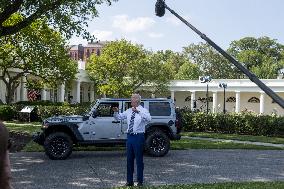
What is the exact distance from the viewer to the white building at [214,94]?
65.0m

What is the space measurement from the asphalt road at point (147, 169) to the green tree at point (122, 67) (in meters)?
40.5

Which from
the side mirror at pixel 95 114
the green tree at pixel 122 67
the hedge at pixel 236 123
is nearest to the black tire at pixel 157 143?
the side mirror at pixel 95 114

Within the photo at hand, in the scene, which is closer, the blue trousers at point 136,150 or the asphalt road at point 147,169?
the blue trousers at point 136,150

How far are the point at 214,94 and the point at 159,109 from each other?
183ft

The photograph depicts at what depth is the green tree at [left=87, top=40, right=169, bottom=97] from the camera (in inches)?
2221

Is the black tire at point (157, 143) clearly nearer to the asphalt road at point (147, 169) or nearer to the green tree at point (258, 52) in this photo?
the asphalt road at point (147, 169)

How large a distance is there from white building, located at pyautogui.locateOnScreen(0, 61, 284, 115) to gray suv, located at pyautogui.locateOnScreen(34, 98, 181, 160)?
48710 millimetres

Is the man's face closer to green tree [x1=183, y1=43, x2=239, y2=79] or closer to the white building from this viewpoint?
the white building

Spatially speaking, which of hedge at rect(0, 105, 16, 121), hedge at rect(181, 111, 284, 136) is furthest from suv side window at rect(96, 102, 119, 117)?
hedge at rect(0, 105, 16, 121)

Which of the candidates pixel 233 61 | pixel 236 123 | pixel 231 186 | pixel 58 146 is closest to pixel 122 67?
pixel 236 123

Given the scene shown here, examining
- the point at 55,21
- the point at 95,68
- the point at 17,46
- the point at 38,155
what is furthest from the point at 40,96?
the point at 38,155

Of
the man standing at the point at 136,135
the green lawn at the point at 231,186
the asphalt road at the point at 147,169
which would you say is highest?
the man standing at the point at 136,135

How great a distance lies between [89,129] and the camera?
1434 cm

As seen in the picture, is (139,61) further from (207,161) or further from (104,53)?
(207,161)
